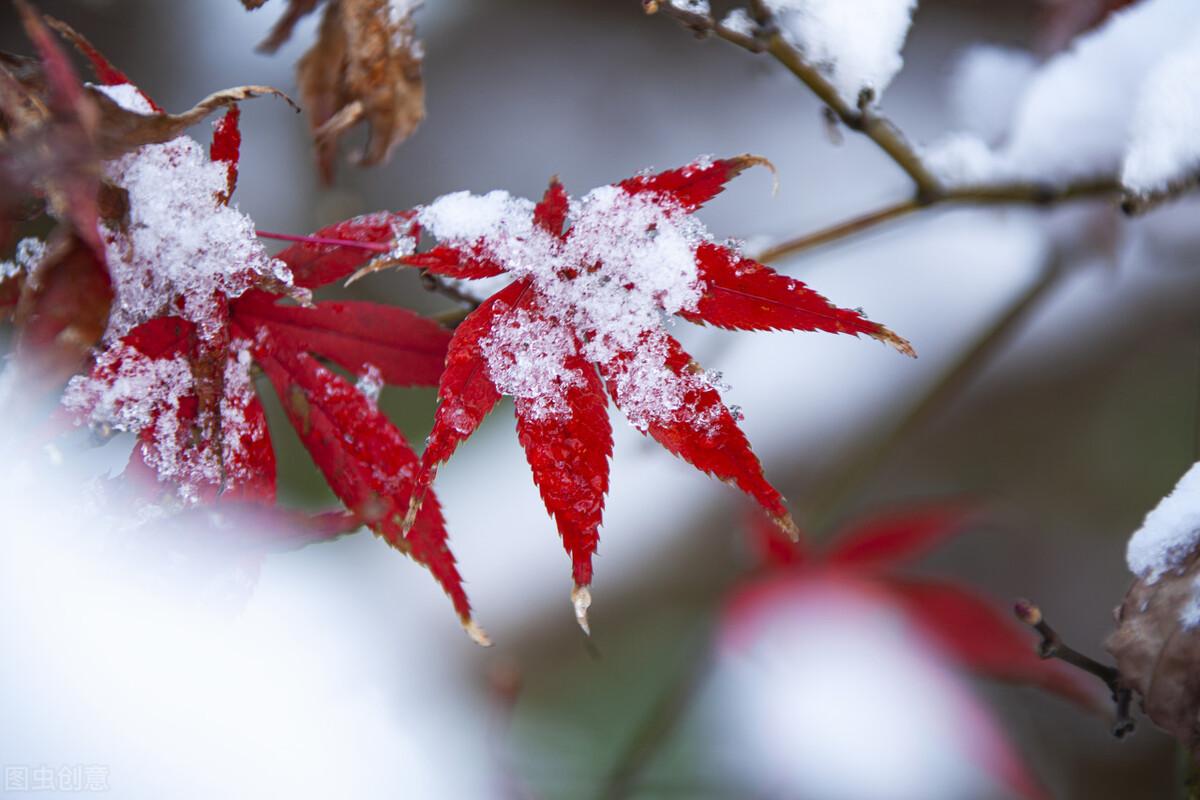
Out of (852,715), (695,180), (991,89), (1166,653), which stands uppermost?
(991,89)

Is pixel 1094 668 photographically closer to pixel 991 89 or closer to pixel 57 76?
pixel 57 76

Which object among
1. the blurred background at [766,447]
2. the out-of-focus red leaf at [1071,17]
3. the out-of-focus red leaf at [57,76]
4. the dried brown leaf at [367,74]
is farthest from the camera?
the blurred background at [766,447]

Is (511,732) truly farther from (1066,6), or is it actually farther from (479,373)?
(1066,6)

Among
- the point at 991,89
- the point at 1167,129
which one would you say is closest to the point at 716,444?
the point at 1167,129

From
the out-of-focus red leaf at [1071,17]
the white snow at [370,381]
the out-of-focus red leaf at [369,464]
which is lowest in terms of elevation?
the out-of-focus red leaf at [369,464]

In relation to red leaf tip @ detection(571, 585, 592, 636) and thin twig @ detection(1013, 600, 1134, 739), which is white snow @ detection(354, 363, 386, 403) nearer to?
red leaf tip @ detection(571, 585, 592, 636)

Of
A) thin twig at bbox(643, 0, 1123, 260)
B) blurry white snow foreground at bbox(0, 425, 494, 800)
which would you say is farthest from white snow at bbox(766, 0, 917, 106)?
blurry white snow foreground at bbox(0, 425, 494, 800)

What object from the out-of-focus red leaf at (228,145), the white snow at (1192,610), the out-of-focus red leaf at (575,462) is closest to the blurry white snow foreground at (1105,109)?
the white snow at (1192,610)

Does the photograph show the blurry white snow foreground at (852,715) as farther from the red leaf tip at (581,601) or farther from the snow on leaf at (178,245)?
the snow on leaf at (178,245)
